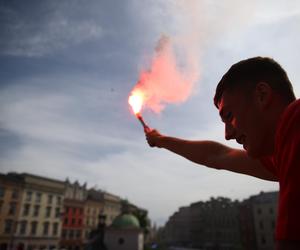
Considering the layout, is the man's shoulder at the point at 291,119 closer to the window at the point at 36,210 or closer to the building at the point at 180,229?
the window at the point at 36,210

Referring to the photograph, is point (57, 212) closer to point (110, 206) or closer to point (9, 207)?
point (9, 207)

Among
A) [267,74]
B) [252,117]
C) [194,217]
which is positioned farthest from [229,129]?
[194,217]

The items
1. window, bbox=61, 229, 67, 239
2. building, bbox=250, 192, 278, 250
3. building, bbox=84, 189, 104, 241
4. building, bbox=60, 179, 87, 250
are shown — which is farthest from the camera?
building, bbox=84, 189, 104, 241

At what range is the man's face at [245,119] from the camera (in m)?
1.70

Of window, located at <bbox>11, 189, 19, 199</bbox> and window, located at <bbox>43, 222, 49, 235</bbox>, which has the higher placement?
window, located at <bbox>11, 189, 19, 199</bbox>

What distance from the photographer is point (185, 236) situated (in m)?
91.2

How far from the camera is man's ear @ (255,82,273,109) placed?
5.44 feet

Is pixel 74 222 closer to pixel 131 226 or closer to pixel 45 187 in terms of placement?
pixel 45 187

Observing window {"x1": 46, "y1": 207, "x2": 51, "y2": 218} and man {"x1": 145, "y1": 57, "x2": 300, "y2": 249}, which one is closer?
man {"x1": 145, "y1": 57, "x2": 300, "y2": 249}

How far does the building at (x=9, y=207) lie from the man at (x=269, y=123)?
203 feet

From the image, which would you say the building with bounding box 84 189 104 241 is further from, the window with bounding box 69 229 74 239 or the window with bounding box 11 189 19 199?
the window with bounding box 11 189 19 199

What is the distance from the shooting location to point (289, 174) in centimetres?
108

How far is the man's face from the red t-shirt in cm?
45

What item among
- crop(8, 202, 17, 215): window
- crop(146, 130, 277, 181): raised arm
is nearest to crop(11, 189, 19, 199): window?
crop(8, 202, 17, 215): window
